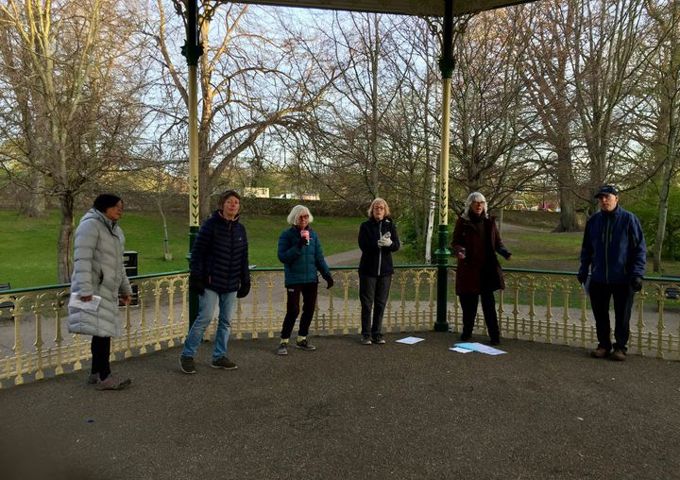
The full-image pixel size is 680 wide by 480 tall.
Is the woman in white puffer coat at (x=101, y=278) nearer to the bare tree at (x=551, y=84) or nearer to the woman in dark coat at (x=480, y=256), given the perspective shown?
the woman in dark coat at (x=480, y=256)

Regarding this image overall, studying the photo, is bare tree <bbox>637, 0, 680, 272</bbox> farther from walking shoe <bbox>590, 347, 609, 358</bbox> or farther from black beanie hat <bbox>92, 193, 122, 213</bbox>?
black beanie hat <bbox>92, 193, 122, 213</bbox>

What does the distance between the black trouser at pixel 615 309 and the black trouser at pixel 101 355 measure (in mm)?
5072

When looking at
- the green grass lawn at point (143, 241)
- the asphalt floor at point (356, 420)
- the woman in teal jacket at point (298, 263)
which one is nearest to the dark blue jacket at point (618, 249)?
the asphalt floor at point (356, 420)

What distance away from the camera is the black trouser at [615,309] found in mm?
5469

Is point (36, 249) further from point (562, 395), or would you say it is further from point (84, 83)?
point (562, 395)

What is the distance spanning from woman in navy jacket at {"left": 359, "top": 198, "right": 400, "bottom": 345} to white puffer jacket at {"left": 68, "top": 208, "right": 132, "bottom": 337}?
2.79 metres

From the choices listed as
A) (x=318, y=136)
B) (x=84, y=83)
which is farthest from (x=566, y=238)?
(x=84, y=83)

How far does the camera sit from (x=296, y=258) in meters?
5.77

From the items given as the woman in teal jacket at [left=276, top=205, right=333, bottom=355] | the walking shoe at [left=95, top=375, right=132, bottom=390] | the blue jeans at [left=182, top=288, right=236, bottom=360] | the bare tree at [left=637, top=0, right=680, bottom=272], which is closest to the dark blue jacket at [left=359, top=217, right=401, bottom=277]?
the woman in teal jacket at [left=276, top=205, right=333, bottom=355]

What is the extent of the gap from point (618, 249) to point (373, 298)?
279 cm

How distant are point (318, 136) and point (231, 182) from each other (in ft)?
13.4

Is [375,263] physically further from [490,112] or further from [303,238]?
[490,112]

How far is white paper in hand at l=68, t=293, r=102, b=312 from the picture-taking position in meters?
4.26

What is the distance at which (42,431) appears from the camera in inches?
147
